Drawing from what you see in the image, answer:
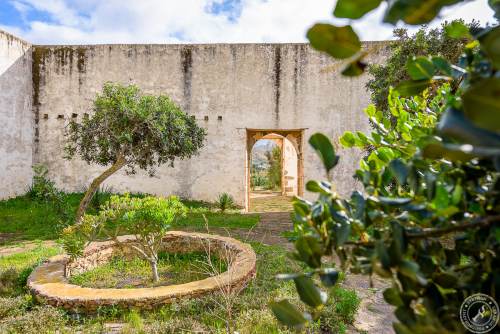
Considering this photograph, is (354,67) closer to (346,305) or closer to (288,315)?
(288,315)

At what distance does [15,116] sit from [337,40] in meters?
10.5

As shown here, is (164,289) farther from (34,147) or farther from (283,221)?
(34,147)

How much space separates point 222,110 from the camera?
953 cm

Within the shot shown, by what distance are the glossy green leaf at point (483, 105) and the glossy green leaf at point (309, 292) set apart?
351mm

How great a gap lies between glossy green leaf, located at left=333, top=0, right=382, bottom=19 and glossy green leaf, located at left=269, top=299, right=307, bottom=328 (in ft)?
1.39

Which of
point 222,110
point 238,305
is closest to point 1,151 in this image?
point 222,110

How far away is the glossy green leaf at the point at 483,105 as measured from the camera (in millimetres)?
302

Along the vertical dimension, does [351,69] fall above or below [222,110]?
below

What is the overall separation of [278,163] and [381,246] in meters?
15.8

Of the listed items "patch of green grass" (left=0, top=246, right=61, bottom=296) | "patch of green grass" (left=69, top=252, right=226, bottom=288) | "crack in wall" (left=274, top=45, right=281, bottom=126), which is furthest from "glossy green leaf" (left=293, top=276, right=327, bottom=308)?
"crack in wall" (left=274, top=45, right=281, bottom=126)

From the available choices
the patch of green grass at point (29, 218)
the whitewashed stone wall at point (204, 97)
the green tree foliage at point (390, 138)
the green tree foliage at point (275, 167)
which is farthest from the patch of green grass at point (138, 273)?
the green tree foliage at point (275, 167)

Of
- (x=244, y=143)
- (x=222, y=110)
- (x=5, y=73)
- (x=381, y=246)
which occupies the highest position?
(x=5, y=73)

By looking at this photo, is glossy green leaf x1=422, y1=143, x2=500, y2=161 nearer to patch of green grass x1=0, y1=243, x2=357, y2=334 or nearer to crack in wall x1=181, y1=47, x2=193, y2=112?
patch of green grass x1=0, y1=243, x2=357, y2=334

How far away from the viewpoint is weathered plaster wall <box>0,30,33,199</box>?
8.59m
